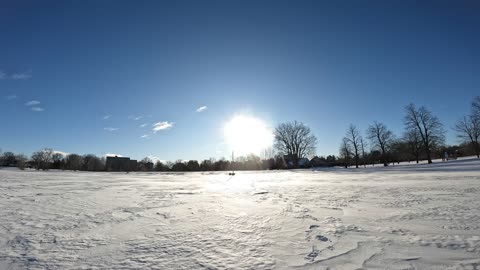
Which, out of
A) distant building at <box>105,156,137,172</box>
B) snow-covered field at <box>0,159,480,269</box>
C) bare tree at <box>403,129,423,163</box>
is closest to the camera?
snow-covered field at <box>0,159,480,269</box>

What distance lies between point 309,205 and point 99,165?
4111 inches

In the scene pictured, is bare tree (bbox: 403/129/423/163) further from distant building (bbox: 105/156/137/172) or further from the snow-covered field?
distant building (bbox: 105/156/137/172)

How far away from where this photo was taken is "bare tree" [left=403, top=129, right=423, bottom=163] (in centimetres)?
4776

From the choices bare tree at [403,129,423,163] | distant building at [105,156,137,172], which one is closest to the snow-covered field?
bare tree at [403,129,423,163]

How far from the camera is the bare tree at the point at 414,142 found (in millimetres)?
47759

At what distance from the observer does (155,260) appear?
125 inches

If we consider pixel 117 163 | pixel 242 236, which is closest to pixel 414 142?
pixel 242 236

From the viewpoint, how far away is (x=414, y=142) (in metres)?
50.6

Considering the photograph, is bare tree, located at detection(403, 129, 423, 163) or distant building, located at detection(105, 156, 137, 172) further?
→ distant building, located at detection(105, 156, 137, 172)

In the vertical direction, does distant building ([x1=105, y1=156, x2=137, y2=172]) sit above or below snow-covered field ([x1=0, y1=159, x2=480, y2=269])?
above

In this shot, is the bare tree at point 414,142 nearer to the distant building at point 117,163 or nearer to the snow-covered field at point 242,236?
the snow-covered field at point 242,236

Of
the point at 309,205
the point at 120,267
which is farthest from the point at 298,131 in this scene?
the point at 120,267

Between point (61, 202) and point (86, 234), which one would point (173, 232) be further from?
point (61, 202)

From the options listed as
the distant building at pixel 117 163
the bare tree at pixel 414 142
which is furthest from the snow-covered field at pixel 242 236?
the distant building at pixel 117 163
